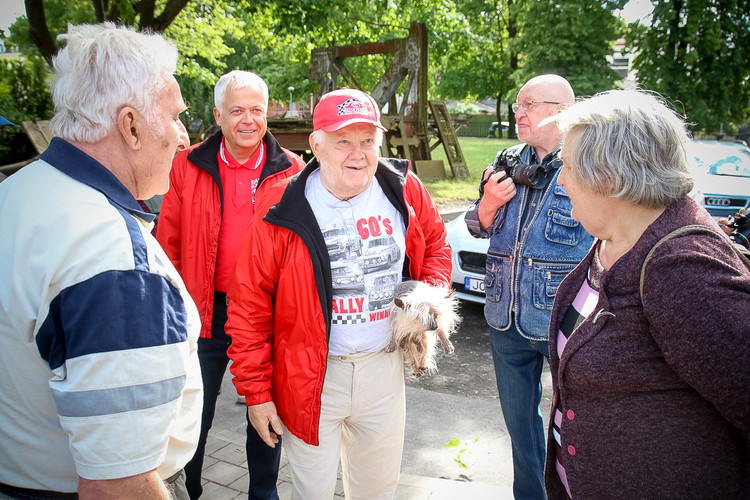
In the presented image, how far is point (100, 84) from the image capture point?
142 cm

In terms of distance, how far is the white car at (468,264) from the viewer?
6.20 metres

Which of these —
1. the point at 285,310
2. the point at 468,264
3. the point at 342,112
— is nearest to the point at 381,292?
the point at 285,310

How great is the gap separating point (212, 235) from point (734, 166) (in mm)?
10721

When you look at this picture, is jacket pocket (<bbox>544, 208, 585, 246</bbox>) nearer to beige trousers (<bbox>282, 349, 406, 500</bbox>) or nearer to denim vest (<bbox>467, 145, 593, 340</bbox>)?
denim vest (<bbox>467, 145, 593, 340</bbox>)

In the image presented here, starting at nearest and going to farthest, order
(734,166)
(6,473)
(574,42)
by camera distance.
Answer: (6,473) < (734,166) < (574,42)

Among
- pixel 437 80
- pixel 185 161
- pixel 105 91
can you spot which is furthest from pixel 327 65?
pixel 437 80

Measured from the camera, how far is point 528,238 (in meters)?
2.76

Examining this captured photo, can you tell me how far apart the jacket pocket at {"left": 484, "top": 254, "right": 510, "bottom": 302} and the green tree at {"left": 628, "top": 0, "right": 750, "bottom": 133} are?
893 inches

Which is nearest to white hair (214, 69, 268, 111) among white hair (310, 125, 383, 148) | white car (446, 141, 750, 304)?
white hair (310, 125, 383, 148)

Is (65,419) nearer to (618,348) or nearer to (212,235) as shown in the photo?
(618,348)

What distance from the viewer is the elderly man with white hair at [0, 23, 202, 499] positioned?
3.97ft

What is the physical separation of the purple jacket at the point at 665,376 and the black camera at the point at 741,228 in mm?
3180

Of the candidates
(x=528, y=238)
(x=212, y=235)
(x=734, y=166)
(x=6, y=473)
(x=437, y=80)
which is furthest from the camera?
(x=437, y=80)

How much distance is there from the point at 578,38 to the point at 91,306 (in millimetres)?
27590
